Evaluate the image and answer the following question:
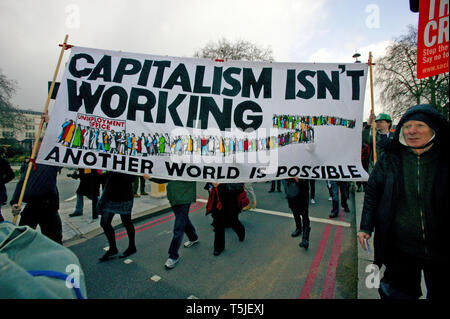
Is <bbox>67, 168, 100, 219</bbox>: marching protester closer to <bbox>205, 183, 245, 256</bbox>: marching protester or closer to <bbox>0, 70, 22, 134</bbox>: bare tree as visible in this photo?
<bbox>205, 183, 245, 256</bbox>: marching protester

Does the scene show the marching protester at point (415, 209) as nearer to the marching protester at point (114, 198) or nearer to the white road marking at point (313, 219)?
the marching protester at point (114, 198)

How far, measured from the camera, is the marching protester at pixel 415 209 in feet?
5.17

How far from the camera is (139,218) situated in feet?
17.4

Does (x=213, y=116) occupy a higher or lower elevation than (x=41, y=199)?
higher

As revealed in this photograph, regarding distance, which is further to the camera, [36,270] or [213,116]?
[213,116]

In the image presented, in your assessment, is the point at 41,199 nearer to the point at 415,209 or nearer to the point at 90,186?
the point at 90,186

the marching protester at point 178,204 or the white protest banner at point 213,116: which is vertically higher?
the white protest banner at point 213,116

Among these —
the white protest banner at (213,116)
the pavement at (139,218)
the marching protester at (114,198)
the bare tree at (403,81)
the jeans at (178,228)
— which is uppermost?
the bare tree at (403,81)

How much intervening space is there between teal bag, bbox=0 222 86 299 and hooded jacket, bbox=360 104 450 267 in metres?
2.08

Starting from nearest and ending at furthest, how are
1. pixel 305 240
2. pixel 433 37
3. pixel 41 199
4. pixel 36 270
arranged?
pixel 36 270 < pixel 433 37 < pixel 41 199 < pixel 305 240

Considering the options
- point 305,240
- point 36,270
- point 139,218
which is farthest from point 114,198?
point 305,240

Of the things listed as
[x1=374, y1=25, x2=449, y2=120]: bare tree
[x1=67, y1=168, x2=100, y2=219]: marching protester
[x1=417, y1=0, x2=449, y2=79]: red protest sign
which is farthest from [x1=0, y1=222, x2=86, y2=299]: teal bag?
[x1=374, y1=25, x2=449, y2=120]: bare tree

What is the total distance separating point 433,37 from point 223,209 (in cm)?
348

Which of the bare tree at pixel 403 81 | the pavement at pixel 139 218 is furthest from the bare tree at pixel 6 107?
the bare tree at pixel 403 81
